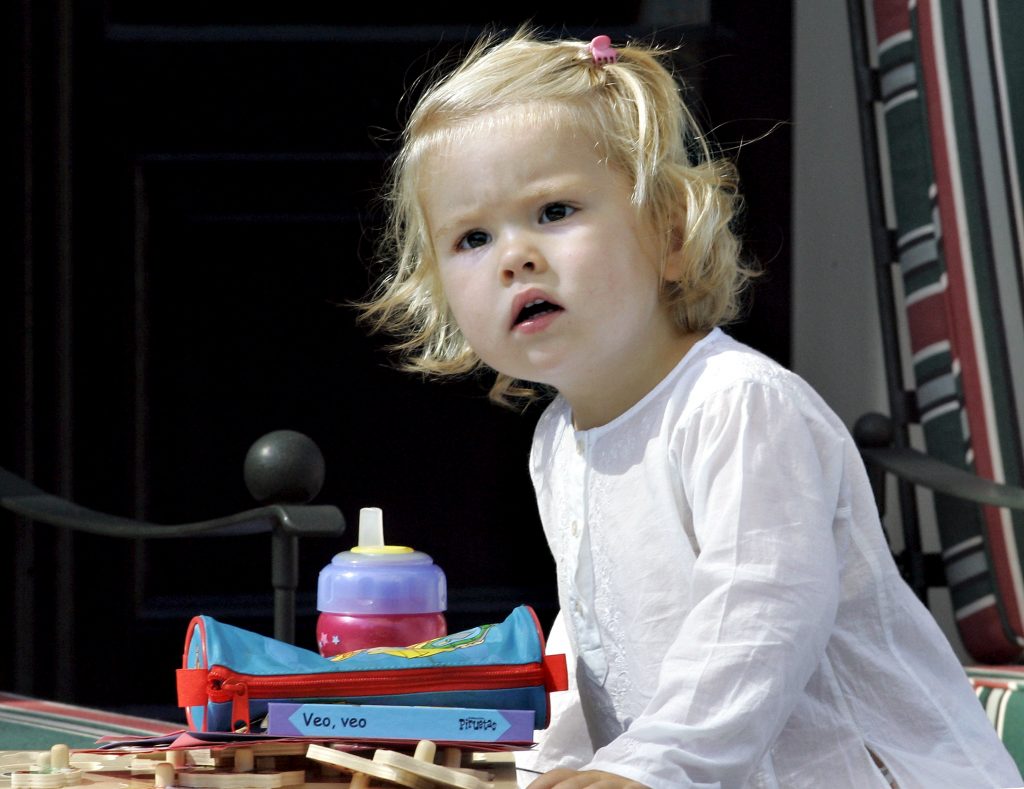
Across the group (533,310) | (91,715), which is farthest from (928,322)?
(91,715)

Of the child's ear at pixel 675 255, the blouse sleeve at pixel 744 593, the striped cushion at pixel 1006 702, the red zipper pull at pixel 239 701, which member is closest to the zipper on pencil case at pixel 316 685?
the red zipper pull at pixel 239 701

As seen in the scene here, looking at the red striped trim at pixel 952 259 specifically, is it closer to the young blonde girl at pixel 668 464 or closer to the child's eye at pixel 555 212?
the young blonde girl at pixel 668 464

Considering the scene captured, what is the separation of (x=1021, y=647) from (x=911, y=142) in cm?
59

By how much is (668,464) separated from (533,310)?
0.14m

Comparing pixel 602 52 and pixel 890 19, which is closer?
pixel 602 52

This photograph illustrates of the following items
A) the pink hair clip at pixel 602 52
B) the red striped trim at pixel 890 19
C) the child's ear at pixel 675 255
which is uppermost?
the red striped trim at pixel 890 19

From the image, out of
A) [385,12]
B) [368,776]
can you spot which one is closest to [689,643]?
[368,776]

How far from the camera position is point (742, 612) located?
77 centimetres

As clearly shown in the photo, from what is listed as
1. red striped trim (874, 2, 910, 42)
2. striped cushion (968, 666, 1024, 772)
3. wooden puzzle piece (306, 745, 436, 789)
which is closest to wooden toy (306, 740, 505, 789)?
wooden puzzle piece (306, 745, 436, 789)

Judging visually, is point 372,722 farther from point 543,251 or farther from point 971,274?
point 971,274

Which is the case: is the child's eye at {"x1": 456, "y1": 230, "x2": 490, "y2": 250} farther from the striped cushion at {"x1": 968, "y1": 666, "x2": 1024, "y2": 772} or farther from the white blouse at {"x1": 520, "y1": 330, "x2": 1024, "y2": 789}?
the striped cushion at {"x1": 968, "y1": 666, "x2": 1024, "y2": 772}

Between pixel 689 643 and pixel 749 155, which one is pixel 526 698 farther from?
pixel 749 155

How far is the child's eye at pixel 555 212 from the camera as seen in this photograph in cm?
89

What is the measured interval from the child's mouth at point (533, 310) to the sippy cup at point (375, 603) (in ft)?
0.72
